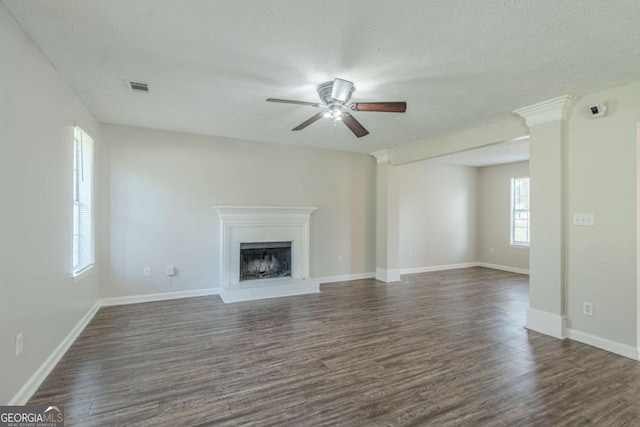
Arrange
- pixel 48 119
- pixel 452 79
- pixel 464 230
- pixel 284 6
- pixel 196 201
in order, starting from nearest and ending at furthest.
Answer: pixel 284 6 < pixel 48 119 < pixel 452 79 < pixel 196 201 < pixel 464 230

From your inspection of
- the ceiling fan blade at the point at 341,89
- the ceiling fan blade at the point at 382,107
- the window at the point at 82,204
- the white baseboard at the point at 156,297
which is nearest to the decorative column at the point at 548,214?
the ceiling fan blade at the point at 382,107

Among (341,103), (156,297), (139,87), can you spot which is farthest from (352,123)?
(156,297)

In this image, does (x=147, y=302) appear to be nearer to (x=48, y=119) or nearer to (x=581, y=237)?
(x=48, y=119)

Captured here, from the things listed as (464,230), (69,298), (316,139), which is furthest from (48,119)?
(464,230)

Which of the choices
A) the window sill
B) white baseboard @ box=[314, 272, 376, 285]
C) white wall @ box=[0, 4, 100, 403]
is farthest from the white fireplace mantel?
white wall @ box=[0, 4, 100, 403]

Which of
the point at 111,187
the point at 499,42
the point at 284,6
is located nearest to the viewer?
A: the point at 284,6

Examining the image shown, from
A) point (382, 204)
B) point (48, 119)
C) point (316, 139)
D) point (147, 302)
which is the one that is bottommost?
point (147, 302)

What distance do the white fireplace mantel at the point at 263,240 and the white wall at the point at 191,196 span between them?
0.29 meters

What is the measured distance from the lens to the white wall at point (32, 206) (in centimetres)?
187

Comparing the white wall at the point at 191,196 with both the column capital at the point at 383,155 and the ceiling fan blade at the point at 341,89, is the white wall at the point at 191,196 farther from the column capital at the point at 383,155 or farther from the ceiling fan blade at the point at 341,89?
the ceiling fan blade at the point at 341,89

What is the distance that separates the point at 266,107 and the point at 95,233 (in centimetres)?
283

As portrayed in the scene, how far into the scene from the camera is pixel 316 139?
16.3 ft

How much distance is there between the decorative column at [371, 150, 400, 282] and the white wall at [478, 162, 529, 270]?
9.85ft

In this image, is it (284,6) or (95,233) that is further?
(95,233)
